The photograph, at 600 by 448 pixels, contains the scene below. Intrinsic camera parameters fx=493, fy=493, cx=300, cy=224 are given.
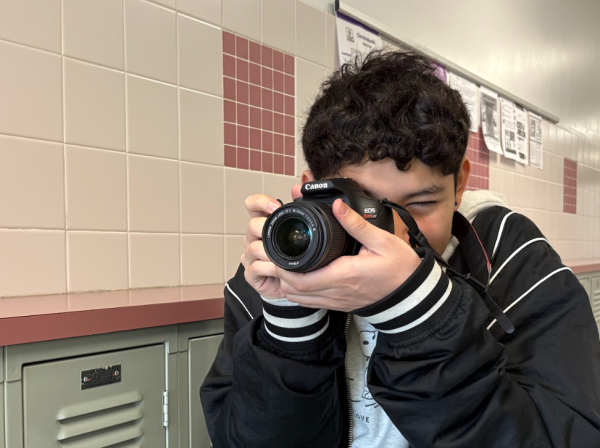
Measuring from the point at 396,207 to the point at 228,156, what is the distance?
78 centimetres

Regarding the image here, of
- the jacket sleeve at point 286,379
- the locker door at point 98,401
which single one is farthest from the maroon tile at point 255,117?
the jacket sleeve at point 286,379

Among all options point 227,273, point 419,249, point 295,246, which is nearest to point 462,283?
point 419,249

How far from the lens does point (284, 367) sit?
58 centimetres

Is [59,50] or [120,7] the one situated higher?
[120,7]

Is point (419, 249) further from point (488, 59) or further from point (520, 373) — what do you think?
point (488, 59)

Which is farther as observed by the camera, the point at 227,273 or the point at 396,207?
the point at 227,273

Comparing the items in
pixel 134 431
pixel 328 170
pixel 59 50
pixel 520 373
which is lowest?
pixel 134 431

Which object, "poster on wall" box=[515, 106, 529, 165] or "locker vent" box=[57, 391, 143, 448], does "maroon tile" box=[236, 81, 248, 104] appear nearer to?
"locker vent" box=[57, 391, 143, 448]

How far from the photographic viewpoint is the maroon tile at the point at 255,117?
4.45ft

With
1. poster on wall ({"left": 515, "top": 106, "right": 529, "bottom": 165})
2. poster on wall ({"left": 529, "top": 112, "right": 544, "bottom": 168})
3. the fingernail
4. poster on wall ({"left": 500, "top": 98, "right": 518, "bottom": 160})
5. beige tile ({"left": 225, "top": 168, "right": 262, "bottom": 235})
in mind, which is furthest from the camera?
poster on wall ({"left": 529, "top": 112, "right": 544, "bottom": 168})

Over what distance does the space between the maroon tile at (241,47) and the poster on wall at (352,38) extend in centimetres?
39

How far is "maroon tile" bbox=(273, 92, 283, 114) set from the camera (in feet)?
4.68

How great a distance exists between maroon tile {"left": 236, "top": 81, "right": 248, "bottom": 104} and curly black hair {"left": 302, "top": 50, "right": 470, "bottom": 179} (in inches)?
23.3

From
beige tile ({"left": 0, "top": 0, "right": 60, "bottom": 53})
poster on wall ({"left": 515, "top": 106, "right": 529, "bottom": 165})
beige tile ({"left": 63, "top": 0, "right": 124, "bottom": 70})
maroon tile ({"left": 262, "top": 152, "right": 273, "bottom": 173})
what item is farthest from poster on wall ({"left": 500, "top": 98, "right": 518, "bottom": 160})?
beige tile ({"left": 0, "top": 0, "right": 60, "bottom": 53})
